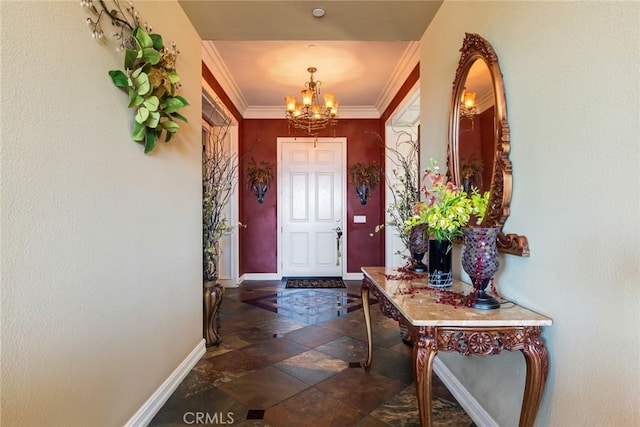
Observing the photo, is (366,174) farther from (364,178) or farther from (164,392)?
(164,392)

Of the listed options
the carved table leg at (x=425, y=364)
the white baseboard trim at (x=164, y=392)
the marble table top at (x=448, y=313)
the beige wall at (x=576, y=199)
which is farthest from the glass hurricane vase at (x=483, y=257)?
the white baseboard trim at (x=164, y=392)

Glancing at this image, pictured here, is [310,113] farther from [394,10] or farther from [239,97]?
[394,10]

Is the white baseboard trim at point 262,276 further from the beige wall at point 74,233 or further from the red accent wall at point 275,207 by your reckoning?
the beige wall at point 74,233

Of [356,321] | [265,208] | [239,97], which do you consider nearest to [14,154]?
[356,321]

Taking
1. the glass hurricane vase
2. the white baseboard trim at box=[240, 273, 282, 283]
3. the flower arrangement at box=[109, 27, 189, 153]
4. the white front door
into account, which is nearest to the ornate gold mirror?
the glass hurricane vase

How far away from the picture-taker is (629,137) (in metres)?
0.97

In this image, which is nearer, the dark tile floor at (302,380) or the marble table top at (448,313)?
the marble table top at (448,313)

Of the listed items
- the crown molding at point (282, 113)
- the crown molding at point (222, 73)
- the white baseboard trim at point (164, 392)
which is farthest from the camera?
the crown molding at point (282, 113)

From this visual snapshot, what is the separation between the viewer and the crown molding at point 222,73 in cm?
358

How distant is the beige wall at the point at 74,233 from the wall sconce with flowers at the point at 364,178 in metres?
3.97

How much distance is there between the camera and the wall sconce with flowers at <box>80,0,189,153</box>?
1.58m

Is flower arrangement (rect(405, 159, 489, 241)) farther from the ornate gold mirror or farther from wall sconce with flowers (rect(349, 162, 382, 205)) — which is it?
wall sconce with flowers (rect(349, 162, 382, 205))

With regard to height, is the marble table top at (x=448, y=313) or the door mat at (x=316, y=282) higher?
the marble table top at (x=448, y=313)

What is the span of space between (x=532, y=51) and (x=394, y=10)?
1.27 m
